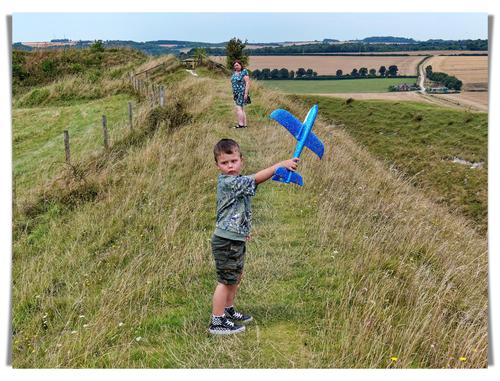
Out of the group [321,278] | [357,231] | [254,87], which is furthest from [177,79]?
[321,278]

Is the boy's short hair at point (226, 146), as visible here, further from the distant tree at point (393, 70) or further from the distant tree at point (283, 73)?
the distant tree at point (393, 70)

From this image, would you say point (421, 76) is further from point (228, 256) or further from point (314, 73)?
point (228, 256)

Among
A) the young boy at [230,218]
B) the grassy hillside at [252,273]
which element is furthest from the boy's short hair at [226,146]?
the grassy hillside at [252,273]

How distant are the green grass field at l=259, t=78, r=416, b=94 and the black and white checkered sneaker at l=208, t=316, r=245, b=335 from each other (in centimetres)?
324

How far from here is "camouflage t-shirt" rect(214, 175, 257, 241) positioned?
3.43 meters

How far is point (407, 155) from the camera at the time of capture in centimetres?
1244

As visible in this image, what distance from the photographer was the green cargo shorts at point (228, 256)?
3.55 metres

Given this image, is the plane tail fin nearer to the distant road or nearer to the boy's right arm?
the boy's right arm

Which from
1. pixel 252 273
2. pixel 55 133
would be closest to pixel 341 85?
pixel 252 273

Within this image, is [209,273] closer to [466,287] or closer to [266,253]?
[266,253]

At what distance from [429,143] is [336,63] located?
7.47m

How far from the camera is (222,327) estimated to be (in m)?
3.79

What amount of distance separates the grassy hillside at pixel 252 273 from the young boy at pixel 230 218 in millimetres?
260

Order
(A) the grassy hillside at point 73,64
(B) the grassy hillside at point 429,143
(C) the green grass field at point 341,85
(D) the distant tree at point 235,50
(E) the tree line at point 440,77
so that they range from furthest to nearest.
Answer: (A) the grassy hillside at point 73,64 < (B) the grassy hillside at point 429,143 < (D) the distant tree at point 235,50 < (C) the green grass field at point 341,85 < (E) the tree line at point 440,77
